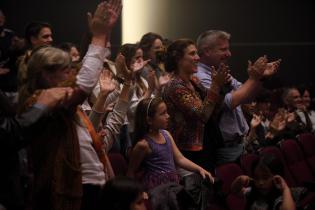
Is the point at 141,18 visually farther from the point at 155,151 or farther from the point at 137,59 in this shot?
the point at 155,151

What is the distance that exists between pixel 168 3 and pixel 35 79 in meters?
5.05

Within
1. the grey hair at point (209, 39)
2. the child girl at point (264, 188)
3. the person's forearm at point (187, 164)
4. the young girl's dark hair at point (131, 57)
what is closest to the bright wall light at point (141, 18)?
the young girl's dark hair at point (131, 57)

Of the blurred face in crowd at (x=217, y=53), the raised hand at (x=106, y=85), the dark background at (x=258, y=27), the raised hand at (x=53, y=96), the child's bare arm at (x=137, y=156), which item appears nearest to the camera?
the raised hand at (x=53, y=96)

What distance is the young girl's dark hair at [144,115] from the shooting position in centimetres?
335

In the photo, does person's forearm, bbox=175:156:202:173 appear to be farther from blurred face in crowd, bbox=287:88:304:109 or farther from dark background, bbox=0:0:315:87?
dark background, bbox=0:0:315:87

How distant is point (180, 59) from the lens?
3.71 meters

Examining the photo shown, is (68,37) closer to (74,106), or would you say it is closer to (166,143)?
(166,143)

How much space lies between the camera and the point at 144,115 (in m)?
3.39

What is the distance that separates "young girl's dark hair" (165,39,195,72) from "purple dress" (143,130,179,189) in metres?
0.60

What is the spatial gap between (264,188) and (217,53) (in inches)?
34.6

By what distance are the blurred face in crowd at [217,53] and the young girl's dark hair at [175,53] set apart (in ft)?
0.81

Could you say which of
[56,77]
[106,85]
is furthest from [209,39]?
[56,77]

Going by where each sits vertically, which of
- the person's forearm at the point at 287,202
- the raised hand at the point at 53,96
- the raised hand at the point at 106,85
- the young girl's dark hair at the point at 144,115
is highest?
the raised hand at the point at 53,96

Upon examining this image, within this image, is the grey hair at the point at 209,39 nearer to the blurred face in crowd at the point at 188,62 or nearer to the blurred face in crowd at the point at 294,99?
the blurred face in crowd at the point at 188,62
